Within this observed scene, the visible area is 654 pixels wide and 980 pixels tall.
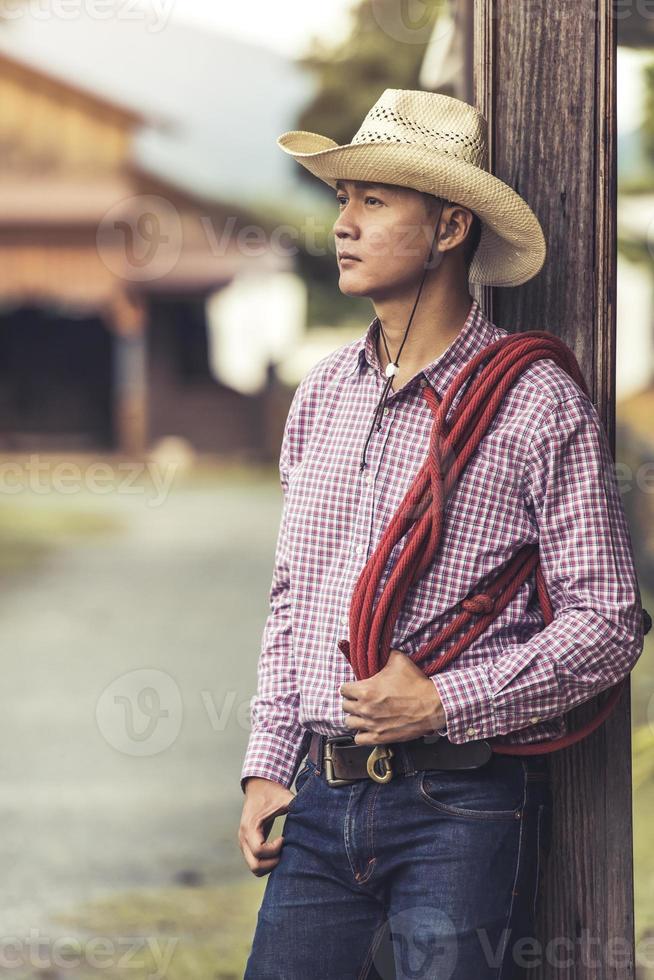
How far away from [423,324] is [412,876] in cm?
81

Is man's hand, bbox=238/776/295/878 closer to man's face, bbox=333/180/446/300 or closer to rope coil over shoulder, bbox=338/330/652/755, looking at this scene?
rope coil over shoulder, bbox=338/330/652/755

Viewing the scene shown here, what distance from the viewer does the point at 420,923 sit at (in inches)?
70.1

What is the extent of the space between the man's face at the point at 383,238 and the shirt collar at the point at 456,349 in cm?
10

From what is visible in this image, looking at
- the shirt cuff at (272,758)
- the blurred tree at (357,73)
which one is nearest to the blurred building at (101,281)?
the blurred tree at (357,73)

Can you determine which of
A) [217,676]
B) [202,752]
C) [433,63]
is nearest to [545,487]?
[433,63]

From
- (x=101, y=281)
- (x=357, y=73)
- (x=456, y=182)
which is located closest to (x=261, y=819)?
(x=456, y=182)

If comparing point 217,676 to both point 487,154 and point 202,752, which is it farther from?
point 487,154

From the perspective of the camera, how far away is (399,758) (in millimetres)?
1826

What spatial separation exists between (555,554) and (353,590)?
0.30 metres

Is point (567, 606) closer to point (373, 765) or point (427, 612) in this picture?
point (427, 612)

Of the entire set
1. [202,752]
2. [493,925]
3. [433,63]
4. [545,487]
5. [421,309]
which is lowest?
[202,752]

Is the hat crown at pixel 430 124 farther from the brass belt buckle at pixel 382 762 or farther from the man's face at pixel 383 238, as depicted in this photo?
the brass belt buckle at pixel 382 762

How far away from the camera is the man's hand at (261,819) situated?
198cm

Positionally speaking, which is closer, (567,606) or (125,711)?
(567,606)
